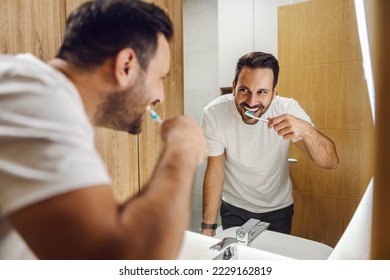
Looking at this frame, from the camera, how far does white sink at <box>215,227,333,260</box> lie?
669mm

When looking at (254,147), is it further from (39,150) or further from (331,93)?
(39,150)

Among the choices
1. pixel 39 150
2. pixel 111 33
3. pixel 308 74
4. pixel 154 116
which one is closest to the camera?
pixel 39 150

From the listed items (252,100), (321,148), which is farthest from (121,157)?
(321,148)

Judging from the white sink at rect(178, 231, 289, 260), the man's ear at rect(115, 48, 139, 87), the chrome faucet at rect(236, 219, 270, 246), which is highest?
the man's ear at rect(115, 48, 139, 87)

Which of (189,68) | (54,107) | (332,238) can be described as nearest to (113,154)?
(189,68)

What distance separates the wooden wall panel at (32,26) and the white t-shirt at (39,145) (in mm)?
326

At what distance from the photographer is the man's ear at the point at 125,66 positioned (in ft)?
1.50

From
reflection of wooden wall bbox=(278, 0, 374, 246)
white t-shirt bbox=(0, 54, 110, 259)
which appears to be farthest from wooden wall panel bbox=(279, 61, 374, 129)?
white t-shirt bbox=(0, 54, 110, 259)

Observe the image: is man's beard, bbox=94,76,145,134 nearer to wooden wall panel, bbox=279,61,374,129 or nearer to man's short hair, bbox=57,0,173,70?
man's short hair, bbox=57,0,173,70

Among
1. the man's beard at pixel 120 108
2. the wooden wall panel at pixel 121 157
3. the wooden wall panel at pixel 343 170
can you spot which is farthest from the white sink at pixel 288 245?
the man's beard at pixel 120 108

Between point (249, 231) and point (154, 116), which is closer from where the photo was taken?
point (154, 116)

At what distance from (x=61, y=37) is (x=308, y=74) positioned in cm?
52

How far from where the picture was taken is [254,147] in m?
0.69

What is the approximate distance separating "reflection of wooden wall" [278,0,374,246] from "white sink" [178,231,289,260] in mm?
125
